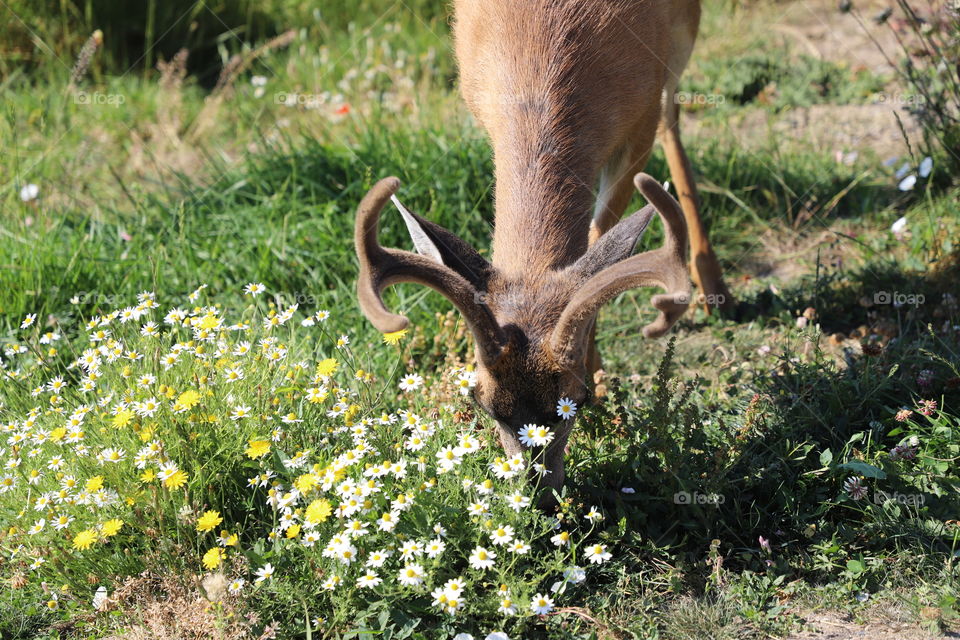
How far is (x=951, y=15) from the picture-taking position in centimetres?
532

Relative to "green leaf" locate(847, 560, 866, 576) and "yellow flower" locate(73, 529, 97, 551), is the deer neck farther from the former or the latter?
"yellow flower" locate(73, 529, 97, 551)

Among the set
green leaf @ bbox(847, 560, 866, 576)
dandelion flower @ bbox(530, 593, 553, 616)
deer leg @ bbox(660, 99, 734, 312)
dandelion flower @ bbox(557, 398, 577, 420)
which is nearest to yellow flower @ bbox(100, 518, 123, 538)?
dandelion flower @ bbox(530, 593, 553, 616)

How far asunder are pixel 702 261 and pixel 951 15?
6.25 ft

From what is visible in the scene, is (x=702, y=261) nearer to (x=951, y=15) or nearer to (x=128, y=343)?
(x=951, y=15)

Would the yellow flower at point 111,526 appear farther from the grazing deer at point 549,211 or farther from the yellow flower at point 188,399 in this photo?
the grazing deer at point 549,211

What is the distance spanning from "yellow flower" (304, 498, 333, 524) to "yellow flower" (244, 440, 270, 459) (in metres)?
0.35

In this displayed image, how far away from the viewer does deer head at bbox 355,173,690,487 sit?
10.2 ft

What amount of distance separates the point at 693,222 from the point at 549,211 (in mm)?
2117

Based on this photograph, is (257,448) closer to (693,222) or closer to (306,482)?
(306,482)

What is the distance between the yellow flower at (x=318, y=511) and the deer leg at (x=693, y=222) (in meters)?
3.01

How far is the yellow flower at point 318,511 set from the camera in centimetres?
303

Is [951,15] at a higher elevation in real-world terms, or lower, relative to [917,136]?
higher

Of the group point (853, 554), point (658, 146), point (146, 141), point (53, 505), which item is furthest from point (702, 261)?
point (146, 141)

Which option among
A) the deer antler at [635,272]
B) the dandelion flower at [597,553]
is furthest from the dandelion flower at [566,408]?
the dandelion flower at [597,553]
